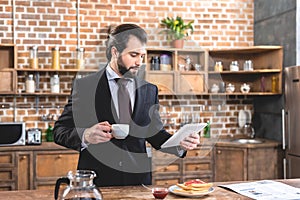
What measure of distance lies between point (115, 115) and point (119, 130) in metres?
0.31

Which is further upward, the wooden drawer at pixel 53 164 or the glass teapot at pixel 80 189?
the glass teapot at pixel 80 189

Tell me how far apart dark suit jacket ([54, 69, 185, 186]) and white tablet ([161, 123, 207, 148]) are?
0.49 ft

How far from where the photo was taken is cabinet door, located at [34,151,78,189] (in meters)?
5.13

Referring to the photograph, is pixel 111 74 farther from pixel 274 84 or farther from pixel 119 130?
pixel 274 84

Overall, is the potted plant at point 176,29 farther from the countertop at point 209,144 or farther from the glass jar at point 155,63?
the countertop at point 209,144

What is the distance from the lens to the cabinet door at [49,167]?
5.13 meters

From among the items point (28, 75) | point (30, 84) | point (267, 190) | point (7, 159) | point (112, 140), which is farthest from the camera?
point (28, 75)

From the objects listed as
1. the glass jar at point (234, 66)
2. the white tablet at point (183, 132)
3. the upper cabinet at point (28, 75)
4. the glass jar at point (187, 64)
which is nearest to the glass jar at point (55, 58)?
the upper cabinet at point (28, 75)

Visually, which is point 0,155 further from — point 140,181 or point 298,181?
point 298,181

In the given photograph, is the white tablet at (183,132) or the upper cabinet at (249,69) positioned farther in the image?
the upper cabinet at (249,69)

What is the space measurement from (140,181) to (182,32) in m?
3.10

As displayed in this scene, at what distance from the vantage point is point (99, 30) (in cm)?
584

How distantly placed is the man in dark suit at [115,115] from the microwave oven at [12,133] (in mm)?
2217

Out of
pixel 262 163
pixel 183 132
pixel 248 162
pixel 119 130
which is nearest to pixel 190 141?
pixel 183 132
